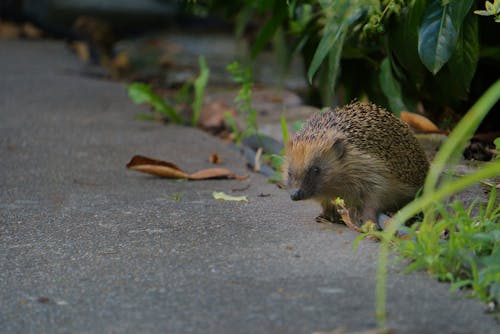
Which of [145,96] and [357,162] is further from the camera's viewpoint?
Result: [145,96]

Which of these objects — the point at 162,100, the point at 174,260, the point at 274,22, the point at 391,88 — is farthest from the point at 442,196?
the point at 162,100

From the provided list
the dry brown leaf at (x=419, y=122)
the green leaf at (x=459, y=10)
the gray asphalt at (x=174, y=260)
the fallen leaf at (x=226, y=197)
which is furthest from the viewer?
the dry brown leaf at (x=419, y=122)

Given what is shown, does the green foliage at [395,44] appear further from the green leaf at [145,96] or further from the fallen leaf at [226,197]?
the green leaf at [145,96]

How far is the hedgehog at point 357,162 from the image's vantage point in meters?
4.31

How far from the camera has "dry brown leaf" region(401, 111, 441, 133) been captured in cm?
519

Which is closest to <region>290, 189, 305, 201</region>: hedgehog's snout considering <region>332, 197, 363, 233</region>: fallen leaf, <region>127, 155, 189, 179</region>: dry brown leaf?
A: <region>332, 197, 363, 233</region>: fallen leaf

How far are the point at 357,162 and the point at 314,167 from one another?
0.26 metres

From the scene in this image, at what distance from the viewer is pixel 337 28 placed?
5.02 m

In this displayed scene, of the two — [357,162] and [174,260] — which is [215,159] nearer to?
[357,162]

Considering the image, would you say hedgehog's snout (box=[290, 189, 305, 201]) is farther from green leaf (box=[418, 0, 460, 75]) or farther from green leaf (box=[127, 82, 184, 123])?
green leaf (box=[127, 82, 184, 123])

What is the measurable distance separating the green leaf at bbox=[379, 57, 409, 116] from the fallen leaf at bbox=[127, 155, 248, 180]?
1118 millimetres

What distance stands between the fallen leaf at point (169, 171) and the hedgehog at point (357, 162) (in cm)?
83

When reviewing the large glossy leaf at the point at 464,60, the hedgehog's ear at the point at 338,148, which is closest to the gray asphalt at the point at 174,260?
the hedgehog's ear at the point at 338,148

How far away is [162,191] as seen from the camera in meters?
4.86
